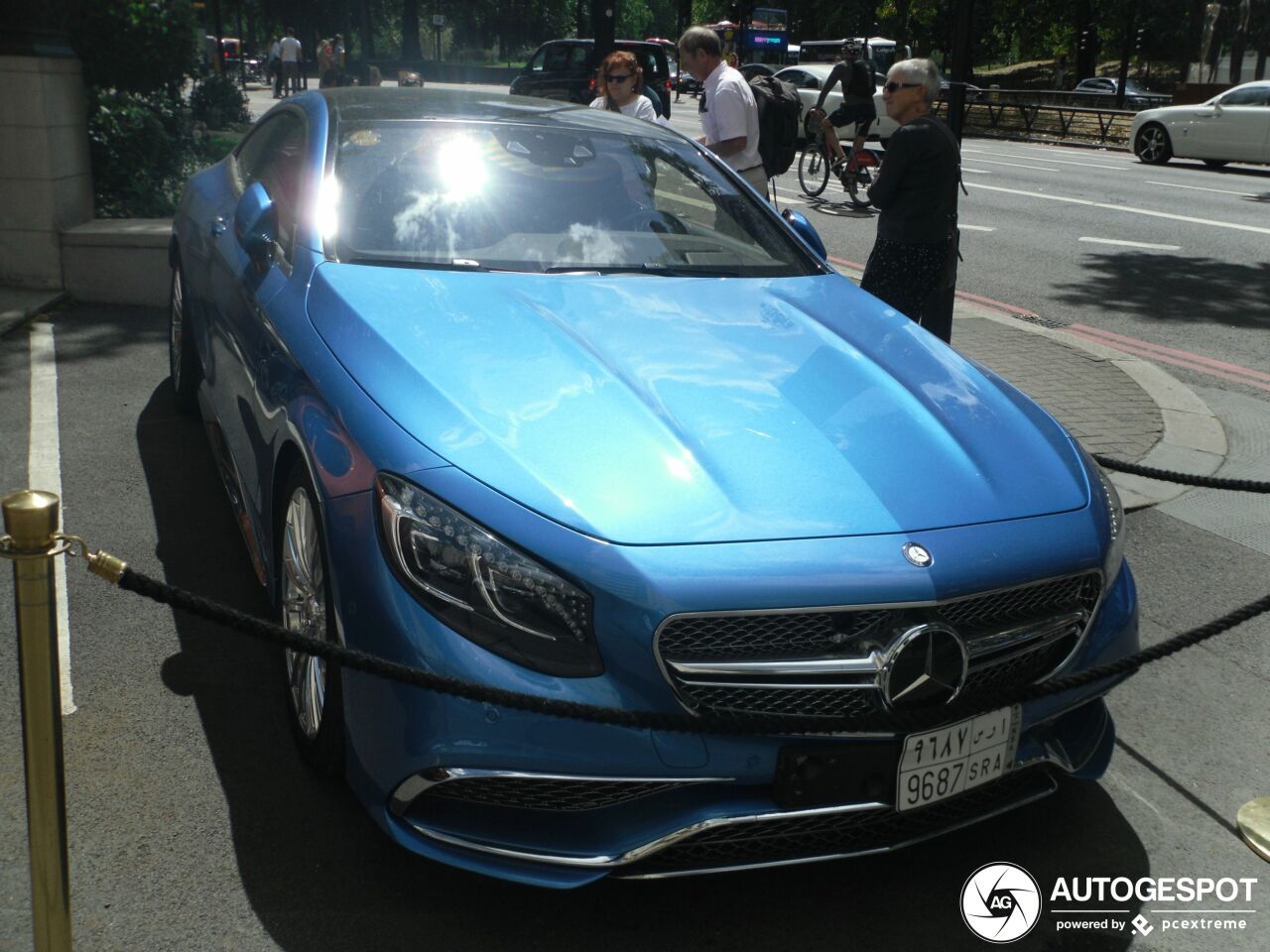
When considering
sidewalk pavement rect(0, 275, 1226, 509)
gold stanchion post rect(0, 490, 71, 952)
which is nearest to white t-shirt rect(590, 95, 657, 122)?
sidewalk pavement rect(0, 275, 1226, 509)

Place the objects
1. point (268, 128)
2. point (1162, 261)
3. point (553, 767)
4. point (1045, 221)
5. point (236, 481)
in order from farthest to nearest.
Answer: point (1045, 221) < point (1162, 261) < point (268, 128) < point (236, 481) < point (553, 767)

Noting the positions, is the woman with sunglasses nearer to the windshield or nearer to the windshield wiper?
the windshield

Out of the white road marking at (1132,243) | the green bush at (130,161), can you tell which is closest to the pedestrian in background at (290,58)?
the green bush at (130,161)

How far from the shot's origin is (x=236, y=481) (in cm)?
413

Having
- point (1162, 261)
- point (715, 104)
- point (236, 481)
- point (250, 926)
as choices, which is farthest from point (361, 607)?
point (1162, 261)

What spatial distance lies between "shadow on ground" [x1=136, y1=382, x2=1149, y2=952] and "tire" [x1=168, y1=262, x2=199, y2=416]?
2.60m

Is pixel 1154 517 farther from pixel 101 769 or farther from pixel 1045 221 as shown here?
pixel 1045 221

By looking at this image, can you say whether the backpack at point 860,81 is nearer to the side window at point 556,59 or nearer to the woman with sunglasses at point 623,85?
the side window at point 556,59

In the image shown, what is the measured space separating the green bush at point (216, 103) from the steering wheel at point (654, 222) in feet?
59.8

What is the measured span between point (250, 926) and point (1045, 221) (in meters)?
14.0

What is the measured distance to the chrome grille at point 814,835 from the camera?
262 centimetres

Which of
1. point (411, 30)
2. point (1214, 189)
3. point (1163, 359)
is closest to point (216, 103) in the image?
point (1214, 189)

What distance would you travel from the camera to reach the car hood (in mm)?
2746

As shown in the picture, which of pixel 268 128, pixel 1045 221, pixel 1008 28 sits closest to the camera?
pixel 268 128
